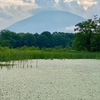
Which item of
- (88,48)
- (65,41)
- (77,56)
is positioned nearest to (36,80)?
(77,56)

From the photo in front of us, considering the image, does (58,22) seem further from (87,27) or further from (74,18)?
(87,27)

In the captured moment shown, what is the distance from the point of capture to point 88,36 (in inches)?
1124

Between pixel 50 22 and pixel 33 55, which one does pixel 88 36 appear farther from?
pixel 50 22

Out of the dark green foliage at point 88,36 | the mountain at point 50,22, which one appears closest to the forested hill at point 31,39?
the dark green foliage at point 88,36

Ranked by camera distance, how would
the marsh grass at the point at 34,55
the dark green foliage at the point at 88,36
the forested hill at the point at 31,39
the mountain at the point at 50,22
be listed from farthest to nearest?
the mountain at the point at 50,22, the forested hill at the point at 31,39, the dark green foliage at the point at 88,36, the marsh grass at the point at 34,55

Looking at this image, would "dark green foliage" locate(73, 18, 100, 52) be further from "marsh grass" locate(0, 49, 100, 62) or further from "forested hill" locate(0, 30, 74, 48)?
"forested hill" locate(0, 30, 74, 48)

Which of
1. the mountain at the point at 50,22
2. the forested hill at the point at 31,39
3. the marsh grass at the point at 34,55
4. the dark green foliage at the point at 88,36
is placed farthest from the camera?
the mountain at the point at 50,22

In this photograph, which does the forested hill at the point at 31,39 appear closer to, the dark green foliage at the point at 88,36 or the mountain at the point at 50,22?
the dark green foliage at the point at 88,36

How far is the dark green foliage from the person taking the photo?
90.3 feet

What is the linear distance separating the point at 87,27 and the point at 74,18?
155285 millimetres

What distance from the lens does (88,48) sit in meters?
28.0

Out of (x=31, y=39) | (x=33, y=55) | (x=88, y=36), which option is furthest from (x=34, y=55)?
(x=31, y=39)

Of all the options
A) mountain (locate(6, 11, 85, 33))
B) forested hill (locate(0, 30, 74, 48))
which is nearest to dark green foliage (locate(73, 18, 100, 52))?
forested hill (locate(0, 30, 74, 48))

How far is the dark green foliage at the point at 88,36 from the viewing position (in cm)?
2753
